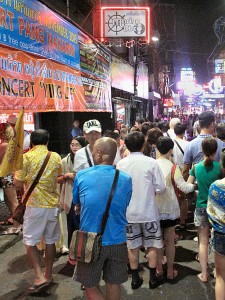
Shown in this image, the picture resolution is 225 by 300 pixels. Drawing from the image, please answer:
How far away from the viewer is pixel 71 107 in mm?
8086

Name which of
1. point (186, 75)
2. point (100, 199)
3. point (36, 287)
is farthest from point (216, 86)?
point (100, 199)

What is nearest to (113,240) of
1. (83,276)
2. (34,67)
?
(83,276)

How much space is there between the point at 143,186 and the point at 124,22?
1005cm

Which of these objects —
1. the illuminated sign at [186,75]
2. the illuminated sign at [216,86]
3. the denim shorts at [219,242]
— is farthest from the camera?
the illuminated sign at [186,75]

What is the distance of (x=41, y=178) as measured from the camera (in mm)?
4352

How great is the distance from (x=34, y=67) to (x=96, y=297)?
176 inches

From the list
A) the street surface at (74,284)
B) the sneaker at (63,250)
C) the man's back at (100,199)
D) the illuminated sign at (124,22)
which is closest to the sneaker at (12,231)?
the street surface at (74,284)

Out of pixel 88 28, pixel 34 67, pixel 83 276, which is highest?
pixel 88 28

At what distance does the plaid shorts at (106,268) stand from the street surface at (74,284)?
4.00 ft

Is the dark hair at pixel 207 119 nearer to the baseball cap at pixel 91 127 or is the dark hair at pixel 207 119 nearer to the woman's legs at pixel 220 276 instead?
the baseball cap at pixel 91 127

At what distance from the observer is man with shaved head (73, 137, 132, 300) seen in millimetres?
3082

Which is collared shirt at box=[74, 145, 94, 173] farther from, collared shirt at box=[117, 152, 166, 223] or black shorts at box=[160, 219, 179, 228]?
black shorts at box=[160, 219, 179, 228]

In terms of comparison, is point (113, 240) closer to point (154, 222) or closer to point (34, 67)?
point (154, 222)

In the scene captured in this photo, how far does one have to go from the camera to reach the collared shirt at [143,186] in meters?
4.16
